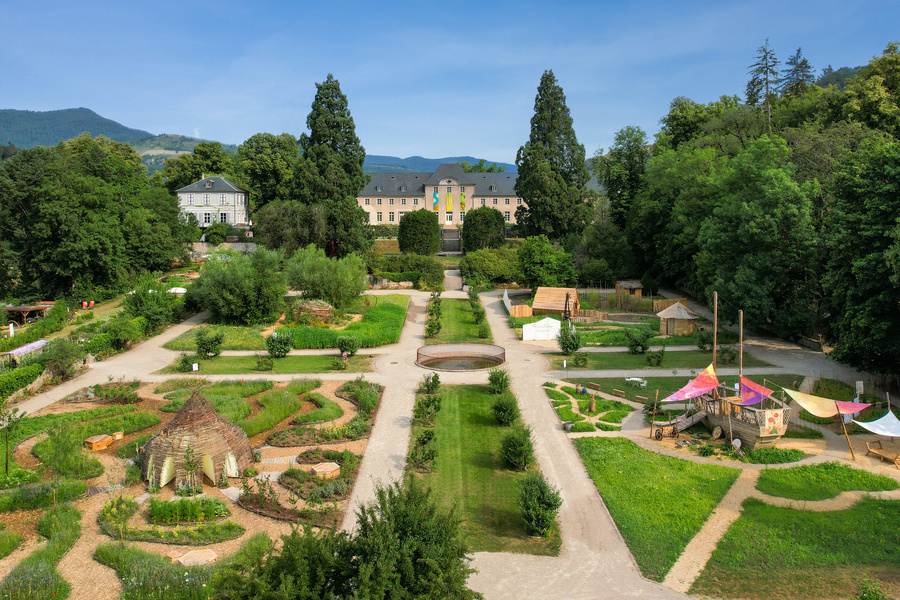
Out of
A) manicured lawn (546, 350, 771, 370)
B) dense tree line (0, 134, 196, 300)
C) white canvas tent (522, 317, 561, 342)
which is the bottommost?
manicured lawn (546, 350, 771, 370)

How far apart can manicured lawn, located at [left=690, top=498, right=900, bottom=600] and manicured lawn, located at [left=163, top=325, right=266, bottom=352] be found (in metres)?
26.4

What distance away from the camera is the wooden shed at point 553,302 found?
142ft

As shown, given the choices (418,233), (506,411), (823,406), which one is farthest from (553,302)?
(823,406)

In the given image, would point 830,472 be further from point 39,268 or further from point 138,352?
point 39,268

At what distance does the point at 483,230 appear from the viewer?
65.8m

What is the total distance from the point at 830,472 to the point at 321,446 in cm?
1538

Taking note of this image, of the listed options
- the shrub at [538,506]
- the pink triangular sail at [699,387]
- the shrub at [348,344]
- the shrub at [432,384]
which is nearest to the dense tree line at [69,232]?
the shrub at [348,344]

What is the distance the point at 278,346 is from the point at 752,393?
21.8 metres

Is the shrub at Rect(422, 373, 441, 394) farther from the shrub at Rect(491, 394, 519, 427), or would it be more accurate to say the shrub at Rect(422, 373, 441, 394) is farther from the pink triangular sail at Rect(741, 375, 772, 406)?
the pink triangular sail at Rect(741, 375, 772, 406)

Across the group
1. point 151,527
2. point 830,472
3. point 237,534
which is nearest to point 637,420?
point 830,472

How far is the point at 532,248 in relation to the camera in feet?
161

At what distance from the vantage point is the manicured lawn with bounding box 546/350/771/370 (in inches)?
1197

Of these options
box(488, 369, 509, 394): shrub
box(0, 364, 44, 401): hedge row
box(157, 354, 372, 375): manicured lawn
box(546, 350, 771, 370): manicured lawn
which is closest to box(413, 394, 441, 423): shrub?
box(488, 369, 509, 394): shrub

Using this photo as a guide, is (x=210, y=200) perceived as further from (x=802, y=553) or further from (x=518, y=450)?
(x=802, y=553)
